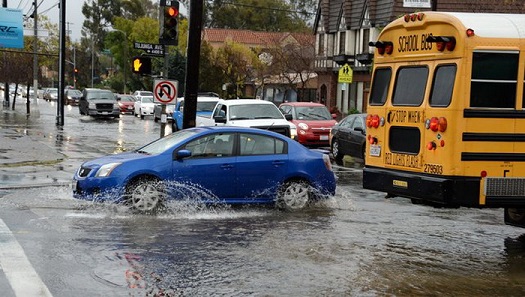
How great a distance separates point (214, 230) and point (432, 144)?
3524mm

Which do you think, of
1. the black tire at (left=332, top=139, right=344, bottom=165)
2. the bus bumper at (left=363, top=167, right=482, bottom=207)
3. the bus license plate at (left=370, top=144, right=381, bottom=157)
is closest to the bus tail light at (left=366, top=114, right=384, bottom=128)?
the bus license plate at (left=370, top=144, right=381, bottom=157)

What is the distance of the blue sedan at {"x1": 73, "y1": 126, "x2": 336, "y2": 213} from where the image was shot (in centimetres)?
1270

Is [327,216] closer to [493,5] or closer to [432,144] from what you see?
[432,144]

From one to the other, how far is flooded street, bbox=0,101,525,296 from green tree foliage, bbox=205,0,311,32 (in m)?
86.7

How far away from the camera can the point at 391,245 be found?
36.1 feet

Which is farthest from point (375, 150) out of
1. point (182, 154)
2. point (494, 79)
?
point (182, 154)

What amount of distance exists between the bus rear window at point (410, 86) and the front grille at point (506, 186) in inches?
56.5

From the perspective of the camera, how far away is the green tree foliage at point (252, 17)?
100625mm

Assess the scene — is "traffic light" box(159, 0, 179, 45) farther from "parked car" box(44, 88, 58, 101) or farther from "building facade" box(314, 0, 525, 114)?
"parked car" box(44, 88, 58, 101)

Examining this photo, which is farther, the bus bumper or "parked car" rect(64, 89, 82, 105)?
"parked car" rect(64, 89, 82, 105)

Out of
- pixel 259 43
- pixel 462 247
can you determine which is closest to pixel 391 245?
pixel 462 247

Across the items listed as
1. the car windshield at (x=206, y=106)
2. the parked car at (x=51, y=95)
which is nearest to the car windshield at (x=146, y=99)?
the car windshield at (x=206, y=106)

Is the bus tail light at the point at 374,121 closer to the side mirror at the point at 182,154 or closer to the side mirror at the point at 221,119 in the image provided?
the side mirror at the point at 182,154

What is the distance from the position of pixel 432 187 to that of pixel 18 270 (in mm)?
5080
